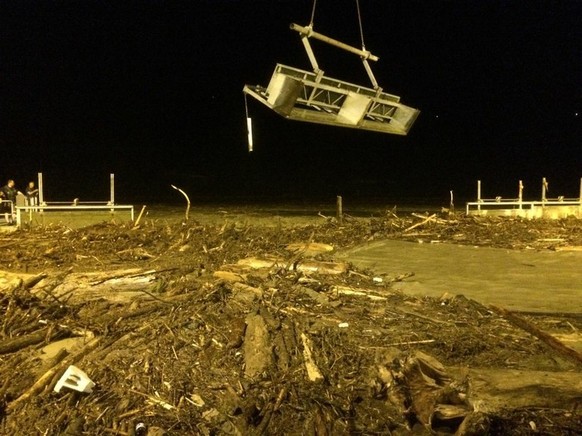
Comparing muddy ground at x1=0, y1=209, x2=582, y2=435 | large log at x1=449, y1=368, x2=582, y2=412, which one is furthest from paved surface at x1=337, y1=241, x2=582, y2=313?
large log at x1=449, y1=368, x2=582, y2=412

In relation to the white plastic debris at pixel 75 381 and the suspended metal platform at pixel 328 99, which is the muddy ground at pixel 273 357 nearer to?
the white plastic debris at pixel 75 381

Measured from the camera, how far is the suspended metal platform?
1109cm

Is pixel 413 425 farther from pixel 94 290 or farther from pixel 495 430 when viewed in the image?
pixel 94 290

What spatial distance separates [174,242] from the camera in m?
12.7

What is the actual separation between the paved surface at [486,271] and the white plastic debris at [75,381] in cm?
540

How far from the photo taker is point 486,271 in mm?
10656

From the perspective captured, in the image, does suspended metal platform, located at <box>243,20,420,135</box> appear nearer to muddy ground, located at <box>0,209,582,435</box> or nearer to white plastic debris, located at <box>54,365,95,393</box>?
muddy ground, located at <box>0,209,582,435</box>

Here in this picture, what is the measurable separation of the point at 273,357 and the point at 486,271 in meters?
6.34

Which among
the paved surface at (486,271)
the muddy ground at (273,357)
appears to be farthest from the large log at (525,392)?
the paved surface at (486,271)

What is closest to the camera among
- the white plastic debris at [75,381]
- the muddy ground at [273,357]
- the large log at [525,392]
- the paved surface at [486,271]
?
the muddy ground at [273,357]


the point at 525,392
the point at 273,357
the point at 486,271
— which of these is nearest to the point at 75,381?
the point at 273,357

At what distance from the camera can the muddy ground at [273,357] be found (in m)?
4.90

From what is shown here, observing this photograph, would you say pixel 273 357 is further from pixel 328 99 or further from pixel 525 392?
pixel 328 99

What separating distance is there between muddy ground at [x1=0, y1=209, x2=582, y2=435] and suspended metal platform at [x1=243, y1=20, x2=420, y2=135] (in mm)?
3586
